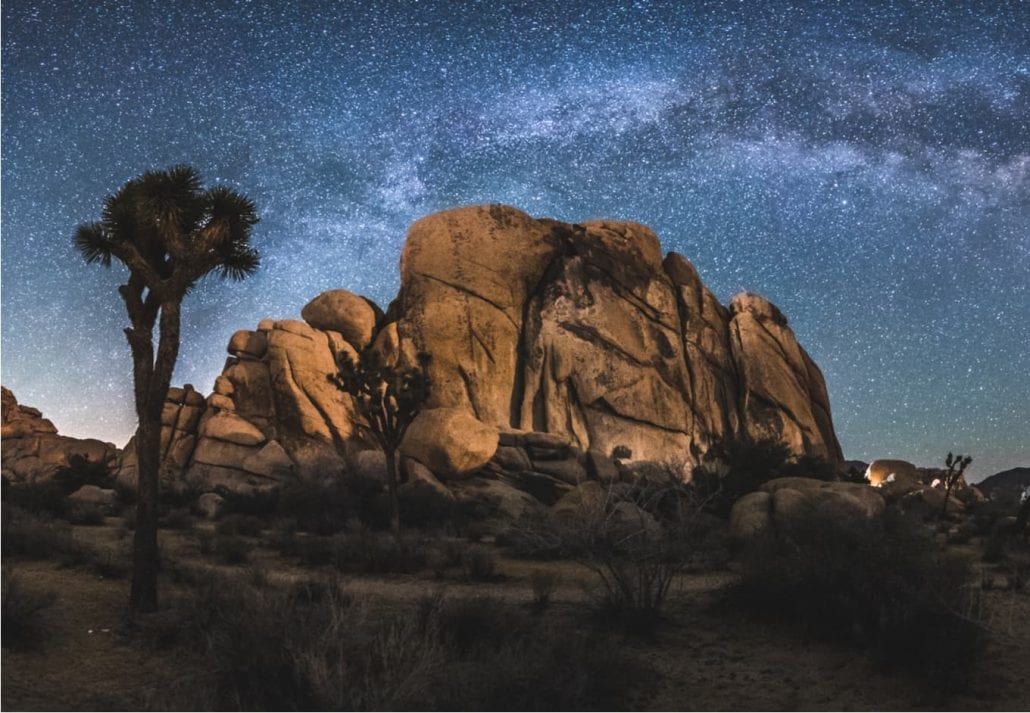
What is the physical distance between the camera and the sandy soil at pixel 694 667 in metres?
7.62

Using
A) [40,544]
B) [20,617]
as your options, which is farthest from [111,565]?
[20,617]

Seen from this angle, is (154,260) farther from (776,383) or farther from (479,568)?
(776,383)

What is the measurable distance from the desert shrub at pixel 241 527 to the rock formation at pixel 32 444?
18.3m

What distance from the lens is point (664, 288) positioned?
43.6m

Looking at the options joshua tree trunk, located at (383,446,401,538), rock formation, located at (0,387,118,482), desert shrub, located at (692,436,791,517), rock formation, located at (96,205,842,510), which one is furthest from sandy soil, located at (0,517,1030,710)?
rock formation, located at (0,387,118,482)

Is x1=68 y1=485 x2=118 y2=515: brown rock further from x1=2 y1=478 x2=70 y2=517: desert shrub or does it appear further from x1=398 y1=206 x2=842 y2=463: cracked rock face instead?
x1=398 y1=206 x2=842 y2=463: cracked rock face

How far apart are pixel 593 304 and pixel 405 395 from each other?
757 inches

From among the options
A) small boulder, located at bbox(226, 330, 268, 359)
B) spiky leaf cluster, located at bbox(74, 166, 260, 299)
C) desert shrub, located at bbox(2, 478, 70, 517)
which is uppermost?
small boulder, located at bbox(226, 330, 268, 359)

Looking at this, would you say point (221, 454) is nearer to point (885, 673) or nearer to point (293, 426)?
point (293, 426)

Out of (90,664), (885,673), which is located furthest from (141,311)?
(885,673)

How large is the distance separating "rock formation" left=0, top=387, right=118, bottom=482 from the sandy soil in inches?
1148

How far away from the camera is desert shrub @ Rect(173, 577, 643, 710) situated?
21.8 ft

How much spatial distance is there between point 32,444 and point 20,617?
3783 cm

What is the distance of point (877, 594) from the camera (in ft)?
32.1
